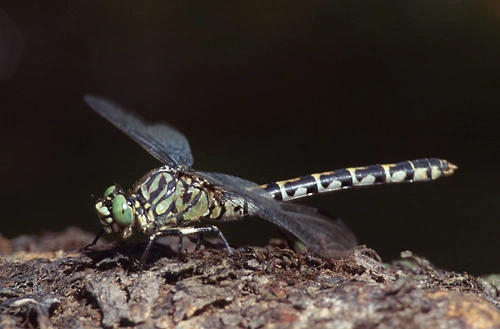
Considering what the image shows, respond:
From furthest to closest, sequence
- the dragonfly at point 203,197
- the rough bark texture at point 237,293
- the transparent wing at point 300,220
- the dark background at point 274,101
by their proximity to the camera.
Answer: the dark background at point 274,101 < the dragonfly at point 203,197 < the transparent wing at point 300,220 < the rough bark texture at point 237,293

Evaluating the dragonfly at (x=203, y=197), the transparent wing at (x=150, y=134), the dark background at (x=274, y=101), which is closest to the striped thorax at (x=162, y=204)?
the dragonfly at (x=203, y=197)

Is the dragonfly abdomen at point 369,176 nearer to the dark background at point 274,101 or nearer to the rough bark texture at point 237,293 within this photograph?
the rough bark texture at point 237,293

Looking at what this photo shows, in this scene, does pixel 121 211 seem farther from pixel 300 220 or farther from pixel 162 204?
pixel 300 220

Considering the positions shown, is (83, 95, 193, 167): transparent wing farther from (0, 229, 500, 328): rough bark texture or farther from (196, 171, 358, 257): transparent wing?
(0, 229, 500, 328): rough bark texture

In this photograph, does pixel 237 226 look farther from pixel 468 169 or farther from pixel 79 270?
pixel 79 270

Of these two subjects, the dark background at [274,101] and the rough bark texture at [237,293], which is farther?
the dark background at [274,101]

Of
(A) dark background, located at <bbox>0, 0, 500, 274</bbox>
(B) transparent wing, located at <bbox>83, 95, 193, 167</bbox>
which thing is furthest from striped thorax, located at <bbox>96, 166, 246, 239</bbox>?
(A) dark background, located at <bbox>0, 0, 500, 274</bbox>

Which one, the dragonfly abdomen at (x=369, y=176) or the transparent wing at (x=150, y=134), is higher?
the transparent wing at (x=150, y=134)

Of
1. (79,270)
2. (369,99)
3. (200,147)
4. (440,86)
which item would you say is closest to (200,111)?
(200,147)
